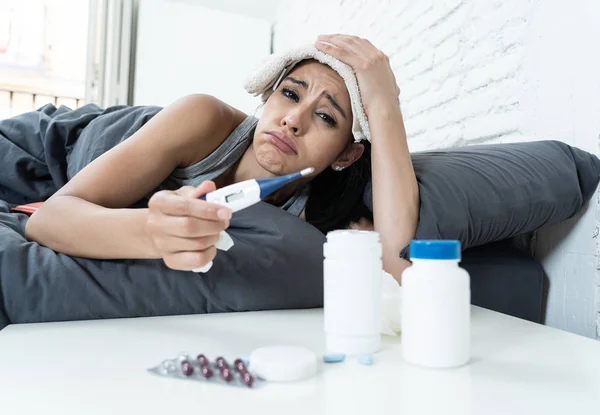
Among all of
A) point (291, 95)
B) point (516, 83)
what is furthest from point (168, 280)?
point (516, 83)

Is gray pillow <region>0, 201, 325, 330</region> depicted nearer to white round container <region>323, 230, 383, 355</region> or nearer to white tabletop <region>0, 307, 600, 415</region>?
white tabletop <region>0, 307, 600, 415</region>

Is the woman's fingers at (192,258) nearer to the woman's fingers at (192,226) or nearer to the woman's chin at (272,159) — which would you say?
the woman's fingers at (192,226)

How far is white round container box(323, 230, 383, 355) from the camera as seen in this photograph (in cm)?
55

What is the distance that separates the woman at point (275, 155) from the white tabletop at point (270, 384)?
6.1 inches

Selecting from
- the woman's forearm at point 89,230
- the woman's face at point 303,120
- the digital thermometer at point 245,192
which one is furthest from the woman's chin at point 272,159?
the digital thermometer at point 245,192

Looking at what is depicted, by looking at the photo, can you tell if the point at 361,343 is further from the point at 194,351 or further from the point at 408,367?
the point at 194,351

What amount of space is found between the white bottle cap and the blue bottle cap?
0.15 meters

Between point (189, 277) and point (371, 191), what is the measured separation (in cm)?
51

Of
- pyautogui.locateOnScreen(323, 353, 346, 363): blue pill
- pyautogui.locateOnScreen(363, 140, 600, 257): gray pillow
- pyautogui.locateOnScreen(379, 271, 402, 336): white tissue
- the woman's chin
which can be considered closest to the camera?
pyautogui.locateOnScreen(323, 353, 346, 363): blue pill

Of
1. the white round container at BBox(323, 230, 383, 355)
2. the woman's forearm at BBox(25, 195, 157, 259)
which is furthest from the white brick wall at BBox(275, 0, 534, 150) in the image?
the woman's forearm at BBox(25, 195, 157, 259)

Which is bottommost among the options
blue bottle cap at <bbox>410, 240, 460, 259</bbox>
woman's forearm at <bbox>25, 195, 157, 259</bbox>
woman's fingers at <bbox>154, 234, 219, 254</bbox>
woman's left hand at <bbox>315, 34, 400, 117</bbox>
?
woman's forearm at <bbox>25, 195, 157, 259</bbox>

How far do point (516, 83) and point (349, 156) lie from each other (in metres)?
0.41

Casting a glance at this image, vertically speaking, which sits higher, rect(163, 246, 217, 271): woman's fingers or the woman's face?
the woman's face

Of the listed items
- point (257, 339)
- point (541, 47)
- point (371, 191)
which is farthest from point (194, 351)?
point (541, 47)
